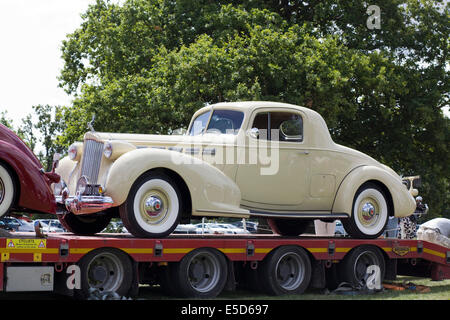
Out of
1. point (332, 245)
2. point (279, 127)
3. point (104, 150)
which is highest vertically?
point (279, 127)

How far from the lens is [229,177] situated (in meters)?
9.08

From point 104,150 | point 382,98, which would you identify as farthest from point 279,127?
point 382,98

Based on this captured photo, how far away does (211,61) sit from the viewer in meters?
19.0

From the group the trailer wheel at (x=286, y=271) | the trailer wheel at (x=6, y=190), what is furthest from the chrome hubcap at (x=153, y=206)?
the trailer wheel at (x=286, y=271)

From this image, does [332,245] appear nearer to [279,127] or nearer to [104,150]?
[279,127]

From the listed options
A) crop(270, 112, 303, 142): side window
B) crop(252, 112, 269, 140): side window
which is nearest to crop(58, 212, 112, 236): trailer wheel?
crop(252, 112, 269, 140): side window

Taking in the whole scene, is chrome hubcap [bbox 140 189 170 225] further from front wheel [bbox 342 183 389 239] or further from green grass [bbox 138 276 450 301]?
front wheel [bbox 342 183 389 239]

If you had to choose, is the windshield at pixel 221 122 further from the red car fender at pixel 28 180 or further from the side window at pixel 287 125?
the red car fender at pixel 28 180

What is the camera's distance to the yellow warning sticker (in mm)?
6828

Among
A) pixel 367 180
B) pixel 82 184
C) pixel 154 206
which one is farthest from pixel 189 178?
pixel 367 180

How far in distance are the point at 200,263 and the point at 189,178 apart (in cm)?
118

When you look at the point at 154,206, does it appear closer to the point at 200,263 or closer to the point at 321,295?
the point at 200,263

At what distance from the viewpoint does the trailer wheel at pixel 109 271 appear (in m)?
7.57
